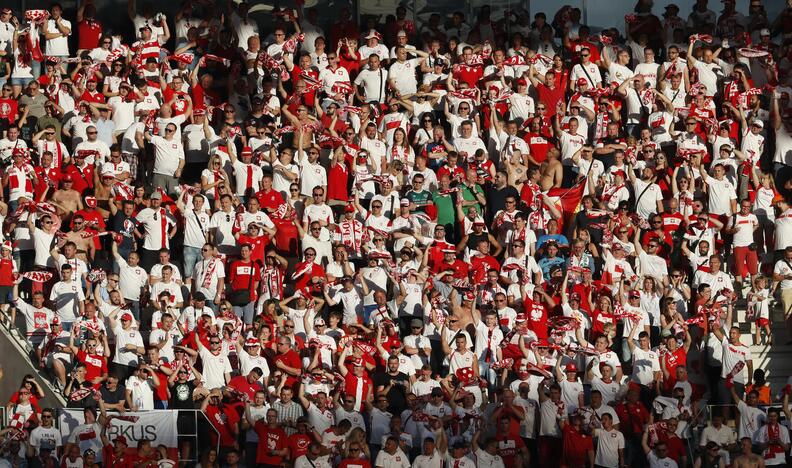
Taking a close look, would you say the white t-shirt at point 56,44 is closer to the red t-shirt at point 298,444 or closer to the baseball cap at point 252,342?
the baseball cap at point 252,342

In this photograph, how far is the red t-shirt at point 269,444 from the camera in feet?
69.7

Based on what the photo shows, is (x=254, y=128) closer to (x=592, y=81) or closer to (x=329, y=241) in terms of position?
(x=329, y=241)

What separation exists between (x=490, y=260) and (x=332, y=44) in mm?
6061

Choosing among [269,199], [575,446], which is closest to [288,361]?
[269,199]

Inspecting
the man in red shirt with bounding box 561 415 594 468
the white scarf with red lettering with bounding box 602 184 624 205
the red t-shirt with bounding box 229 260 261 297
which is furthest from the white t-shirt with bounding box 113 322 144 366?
the white scarf with red lettering with bounding box 602 184 624 205

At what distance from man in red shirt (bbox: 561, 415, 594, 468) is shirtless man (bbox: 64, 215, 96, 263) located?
23.0 feet

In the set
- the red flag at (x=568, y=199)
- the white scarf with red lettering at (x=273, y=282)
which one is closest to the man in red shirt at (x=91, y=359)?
the white scarf with red lettering at (x=273, y=282)

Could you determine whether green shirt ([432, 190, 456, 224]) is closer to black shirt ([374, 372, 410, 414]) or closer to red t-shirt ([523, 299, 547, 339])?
red t-shirt ([523, 299, 547, 339])

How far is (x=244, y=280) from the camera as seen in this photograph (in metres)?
23.6

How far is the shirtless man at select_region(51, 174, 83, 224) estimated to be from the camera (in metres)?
24.3

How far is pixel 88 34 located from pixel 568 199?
8260 millimetres

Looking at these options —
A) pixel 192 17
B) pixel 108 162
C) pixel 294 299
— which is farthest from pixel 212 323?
pixel 192 17

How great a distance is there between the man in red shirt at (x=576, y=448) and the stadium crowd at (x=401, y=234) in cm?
3

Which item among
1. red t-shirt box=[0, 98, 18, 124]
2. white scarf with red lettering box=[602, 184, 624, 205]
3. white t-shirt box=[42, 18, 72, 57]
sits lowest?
white scarf with red lettering box=[602, 184, 624, 205]
